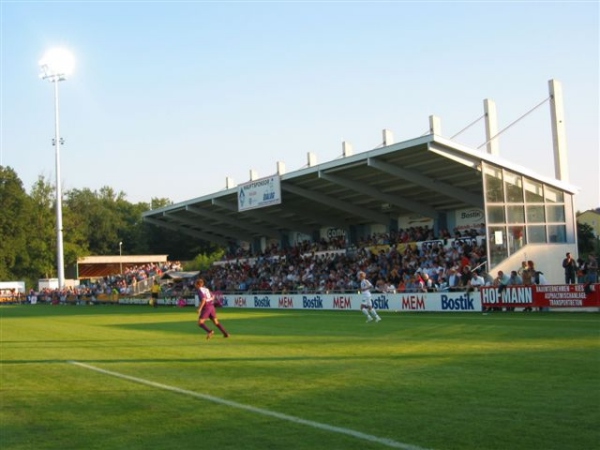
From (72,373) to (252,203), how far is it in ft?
99.3

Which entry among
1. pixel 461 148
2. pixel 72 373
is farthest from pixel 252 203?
pixel 72 373

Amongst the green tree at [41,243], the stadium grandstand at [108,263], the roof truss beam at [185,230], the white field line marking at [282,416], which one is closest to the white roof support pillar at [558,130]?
the white field line marking at [282,416]

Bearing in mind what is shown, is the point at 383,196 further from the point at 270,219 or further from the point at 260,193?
the point at 270,219

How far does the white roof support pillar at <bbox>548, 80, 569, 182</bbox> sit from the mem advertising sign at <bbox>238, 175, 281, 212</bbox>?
14938mm

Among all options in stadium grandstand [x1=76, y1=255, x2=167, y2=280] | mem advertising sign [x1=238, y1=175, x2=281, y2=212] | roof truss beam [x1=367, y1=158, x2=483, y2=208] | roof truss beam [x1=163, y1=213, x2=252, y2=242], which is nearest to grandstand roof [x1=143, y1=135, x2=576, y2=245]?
roof truss beam [x1=367, y1=158, x2=483, y2=208]


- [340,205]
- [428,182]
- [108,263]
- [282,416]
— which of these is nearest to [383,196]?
[428,182]

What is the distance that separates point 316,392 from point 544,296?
1704cm

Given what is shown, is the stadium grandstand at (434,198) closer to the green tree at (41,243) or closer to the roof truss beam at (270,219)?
the roof truss beam at (270,219)

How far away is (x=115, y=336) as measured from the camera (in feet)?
74.3

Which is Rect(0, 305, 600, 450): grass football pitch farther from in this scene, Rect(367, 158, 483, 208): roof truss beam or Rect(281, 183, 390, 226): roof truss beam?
Rect(281, 183, 390, 226): roof truss beam

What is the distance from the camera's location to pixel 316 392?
10398mm

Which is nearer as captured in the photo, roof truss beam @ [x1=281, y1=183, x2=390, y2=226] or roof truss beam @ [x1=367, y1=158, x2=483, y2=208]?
roof truss beam @ [x1=367, y1=158, x2=483, y2=208]

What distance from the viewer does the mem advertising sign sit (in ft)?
135

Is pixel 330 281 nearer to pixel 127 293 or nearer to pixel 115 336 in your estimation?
pixel 115 336
